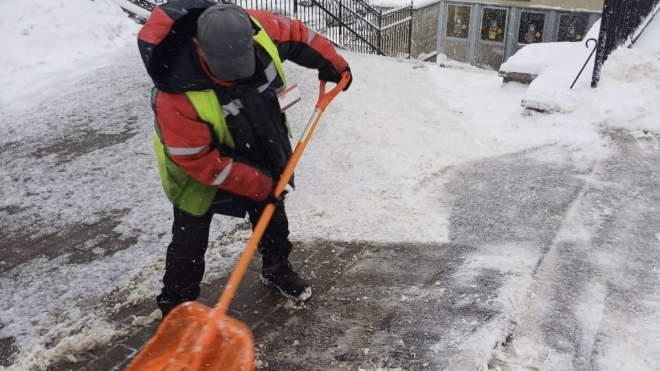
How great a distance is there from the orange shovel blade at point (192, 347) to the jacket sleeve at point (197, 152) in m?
0.65

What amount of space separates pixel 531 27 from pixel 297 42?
14.7m

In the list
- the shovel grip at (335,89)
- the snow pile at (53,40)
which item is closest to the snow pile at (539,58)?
the shovel grip at (335,89)

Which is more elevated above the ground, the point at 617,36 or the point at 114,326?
the point at 617,36

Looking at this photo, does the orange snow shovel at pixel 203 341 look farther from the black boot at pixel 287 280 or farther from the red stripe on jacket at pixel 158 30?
the red stripe on jacket at pixel 158 30

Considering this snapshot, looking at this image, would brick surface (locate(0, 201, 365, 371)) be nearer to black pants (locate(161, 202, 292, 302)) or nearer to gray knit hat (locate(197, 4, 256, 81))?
black pants (locate(161, 202, 292, 302))

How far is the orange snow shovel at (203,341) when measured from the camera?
2.59 m

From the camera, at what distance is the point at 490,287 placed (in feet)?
11.1

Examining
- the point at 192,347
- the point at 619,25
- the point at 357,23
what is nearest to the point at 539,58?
the point at 619,25

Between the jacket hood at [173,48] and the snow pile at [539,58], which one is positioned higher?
the jacket hood at [173,48]

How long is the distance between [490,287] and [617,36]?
4374mm

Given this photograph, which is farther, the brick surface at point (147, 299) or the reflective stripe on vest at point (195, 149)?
the brick surface at point (147, 299)

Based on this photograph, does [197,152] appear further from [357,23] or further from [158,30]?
[357,23]

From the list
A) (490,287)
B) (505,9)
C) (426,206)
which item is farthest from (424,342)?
(505,9)

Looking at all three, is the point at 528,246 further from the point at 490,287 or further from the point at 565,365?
the point at 565,365
